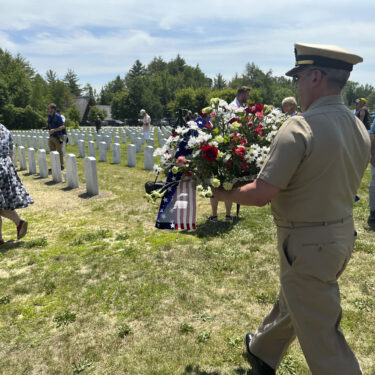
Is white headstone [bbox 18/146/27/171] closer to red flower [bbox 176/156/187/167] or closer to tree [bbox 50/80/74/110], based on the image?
red flower [bbox 176/156/187/167]

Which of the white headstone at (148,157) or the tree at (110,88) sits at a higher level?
the tree at (110,88)

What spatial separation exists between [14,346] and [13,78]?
56.9 meters

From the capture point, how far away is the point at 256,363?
2.74 m

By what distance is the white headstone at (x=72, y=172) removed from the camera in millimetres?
9102

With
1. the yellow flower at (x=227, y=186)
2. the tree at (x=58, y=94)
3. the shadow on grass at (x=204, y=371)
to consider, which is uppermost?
the tree at (x=58, y=94)

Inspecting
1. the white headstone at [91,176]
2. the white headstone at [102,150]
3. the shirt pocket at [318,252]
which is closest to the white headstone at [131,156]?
the white headstone at [102,150]

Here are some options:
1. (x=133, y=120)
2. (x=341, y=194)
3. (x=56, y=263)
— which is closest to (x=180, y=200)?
(x=341, y=194)

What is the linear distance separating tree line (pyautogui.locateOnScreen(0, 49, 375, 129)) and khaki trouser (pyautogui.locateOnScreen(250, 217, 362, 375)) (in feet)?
67.7

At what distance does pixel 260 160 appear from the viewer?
2.29 metres

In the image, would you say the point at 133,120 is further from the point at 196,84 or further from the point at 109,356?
the point at 109,356

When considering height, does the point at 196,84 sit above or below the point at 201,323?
above

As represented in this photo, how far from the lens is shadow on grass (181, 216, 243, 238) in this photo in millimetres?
5527

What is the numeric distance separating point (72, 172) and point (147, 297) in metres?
6.34

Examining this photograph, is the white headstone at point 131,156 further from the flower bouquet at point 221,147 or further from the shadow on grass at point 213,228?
the flower bouquet at point 221,147
